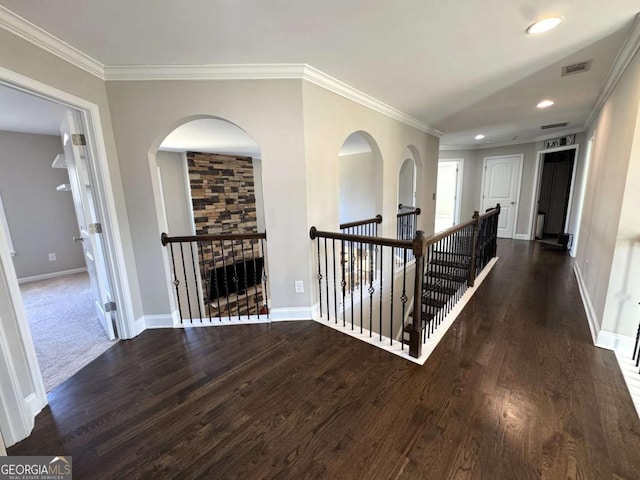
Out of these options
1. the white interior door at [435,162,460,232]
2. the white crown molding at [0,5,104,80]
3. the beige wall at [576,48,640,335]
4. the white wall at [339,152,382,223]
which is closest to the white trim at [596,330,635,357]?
the beige wall at [576,48,640,335]

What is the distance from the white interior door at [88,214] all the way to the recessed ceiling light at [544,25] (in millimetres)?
3544

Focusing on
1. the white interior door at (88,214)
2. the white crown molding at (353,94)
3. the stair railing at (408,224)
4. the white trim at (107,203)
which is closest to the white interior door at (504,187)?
the stair railing at (408,224)

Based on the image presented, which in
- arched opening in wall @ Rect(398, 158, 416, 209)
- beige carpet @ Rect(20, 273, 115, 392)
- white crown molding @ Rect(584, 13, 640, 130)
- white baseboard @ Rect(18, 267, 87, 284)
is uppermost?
white crown molding @ Rect(584, 13, 640, 130)

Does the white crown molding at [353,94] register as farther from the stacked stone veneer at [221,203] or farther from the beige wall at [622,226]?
the stacked stone veneer at [221,203]

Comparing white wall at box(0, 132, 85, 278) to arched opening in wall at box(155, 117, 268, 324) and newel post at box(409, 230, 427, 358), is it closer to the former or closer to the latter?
arched opening in wall at box(155, 117, 268, 324)

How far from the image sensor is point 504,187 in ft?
21.9

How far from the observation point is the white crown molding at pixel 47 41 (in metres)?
1.53

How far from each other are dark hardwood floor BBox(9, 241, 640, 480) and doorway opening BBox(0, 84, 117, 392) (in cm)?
53

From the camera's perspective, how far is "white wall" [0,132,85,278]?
4.27 metres

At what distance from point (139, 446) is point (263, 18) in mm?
2585

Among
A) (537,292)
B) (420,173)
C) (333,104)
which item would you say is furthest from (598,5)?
(420,173)

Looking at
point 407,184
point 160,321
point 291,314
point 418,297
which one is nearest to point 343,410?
point 418,297

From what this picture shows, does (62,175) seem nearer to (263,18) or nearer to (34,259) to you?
(34,259)

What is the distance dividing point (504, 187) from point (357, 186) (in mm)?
3752
